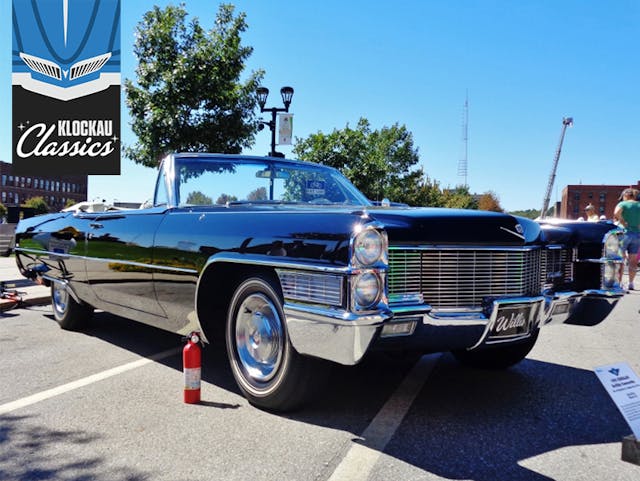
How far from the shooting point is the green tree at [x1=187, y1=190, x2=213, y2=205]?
429cm

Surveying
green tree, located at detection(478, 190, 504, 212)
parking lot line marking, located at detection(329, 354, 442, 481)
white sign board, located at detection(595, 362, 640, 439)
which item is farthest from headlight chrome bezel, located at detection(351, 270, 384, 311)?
green tree, located at detection(478, 190, 504, 212)

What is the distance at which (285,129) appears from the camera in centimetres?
1435

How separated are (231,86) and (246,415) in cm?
1280

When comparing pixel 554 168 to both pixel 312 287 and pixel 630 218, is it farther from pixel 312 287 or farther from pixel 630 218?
pixel 312 287

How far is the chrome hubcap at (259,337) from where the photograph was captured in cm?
321

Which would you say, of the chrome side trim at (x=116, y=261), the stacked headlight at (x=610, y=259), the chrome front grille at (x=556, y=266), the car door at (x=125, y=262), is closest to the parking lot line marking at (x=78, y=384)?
the car door at (x=125, y=262)

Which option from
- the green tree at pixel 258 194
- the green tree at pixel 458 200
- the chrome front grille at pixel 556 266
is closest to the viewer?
the chrome front grille at pixel 556 266

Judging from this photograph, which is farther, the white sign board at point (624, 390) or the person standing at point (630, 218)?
the person standing at point (630, 218)

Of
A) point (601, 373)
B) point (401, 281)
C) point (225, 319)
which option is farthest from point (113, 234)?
point (601, 373)

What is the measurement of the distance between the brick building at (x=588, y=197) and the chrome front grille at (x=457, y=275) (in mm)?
126844

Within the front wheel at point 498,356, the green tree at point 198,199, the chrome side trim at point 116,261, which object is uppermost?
the green tree at point 198,199

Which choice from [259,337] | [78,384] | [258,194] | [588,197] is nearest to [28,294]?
[78,384]

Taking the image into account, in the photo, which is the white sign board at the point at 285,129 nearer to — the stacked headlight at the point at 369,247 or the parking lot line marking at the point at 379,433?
the parking lot line marking at the point at 379,433

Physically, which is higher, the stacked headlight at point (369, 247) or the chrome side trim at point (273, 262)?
the stacked headlight at point (369, 247)
